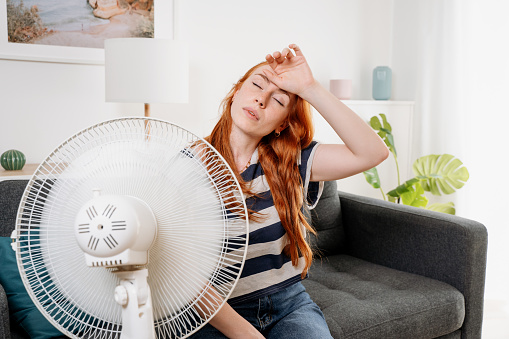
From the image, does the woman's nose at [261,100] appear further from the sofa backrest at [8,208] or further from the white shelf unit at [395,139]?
the white shelf unit at [395,139]

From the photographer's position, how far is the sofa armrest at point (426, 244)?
1.96 metres

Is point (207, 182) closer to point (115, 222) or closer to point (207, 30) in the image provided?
point (115, 222)

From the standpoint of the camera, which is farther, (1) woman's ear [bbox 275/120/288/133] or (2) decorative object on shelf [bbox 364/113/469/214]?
(2) decorative object on shelf [bbox 364/113/469/214]

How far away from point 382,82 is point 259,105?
2.46 metres

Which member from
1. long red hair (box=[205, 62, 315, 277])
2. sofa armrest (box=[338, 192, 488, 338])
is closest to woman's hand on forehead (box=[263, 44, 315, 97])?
long red hair (box=[205, 62, 315, 277])

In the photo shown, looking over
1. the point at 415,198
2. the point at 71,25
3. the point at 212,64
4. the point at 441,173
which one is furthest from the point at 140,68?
the point at 441,173

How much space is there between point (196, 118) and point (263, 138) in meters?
1.64

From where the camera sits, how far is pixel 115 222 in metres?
0.68

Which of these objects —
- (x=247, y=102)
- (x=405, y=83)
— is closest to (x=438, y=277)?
(x=247, y=102)

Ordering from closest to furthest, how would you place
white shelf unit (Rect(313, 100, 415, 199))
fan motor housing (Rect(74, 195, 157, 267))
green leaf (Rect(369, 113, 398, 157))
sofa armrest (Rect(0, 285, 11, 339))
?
fan motor housing (Rect(74, 195, 157, 267))
sofa armrest (Rect(0, 285, 11, 339))
green leaf (Rect(369, 113, 398, 157))
white shelf unit (Rect(313, 100, 415, 199))

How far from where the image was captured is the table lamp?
2.24 meters

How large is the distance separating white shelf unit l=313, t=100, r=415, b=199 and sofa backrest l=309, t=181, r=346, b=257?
105 cm

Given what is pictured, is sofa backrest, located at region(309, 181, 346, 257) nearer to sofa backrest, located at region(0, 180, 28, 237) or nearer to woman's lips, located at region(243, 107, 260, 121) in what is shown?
woman's lips, located at region(243, 107, 260, 121)

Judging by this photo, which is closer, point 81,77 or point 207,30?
point 81,77
